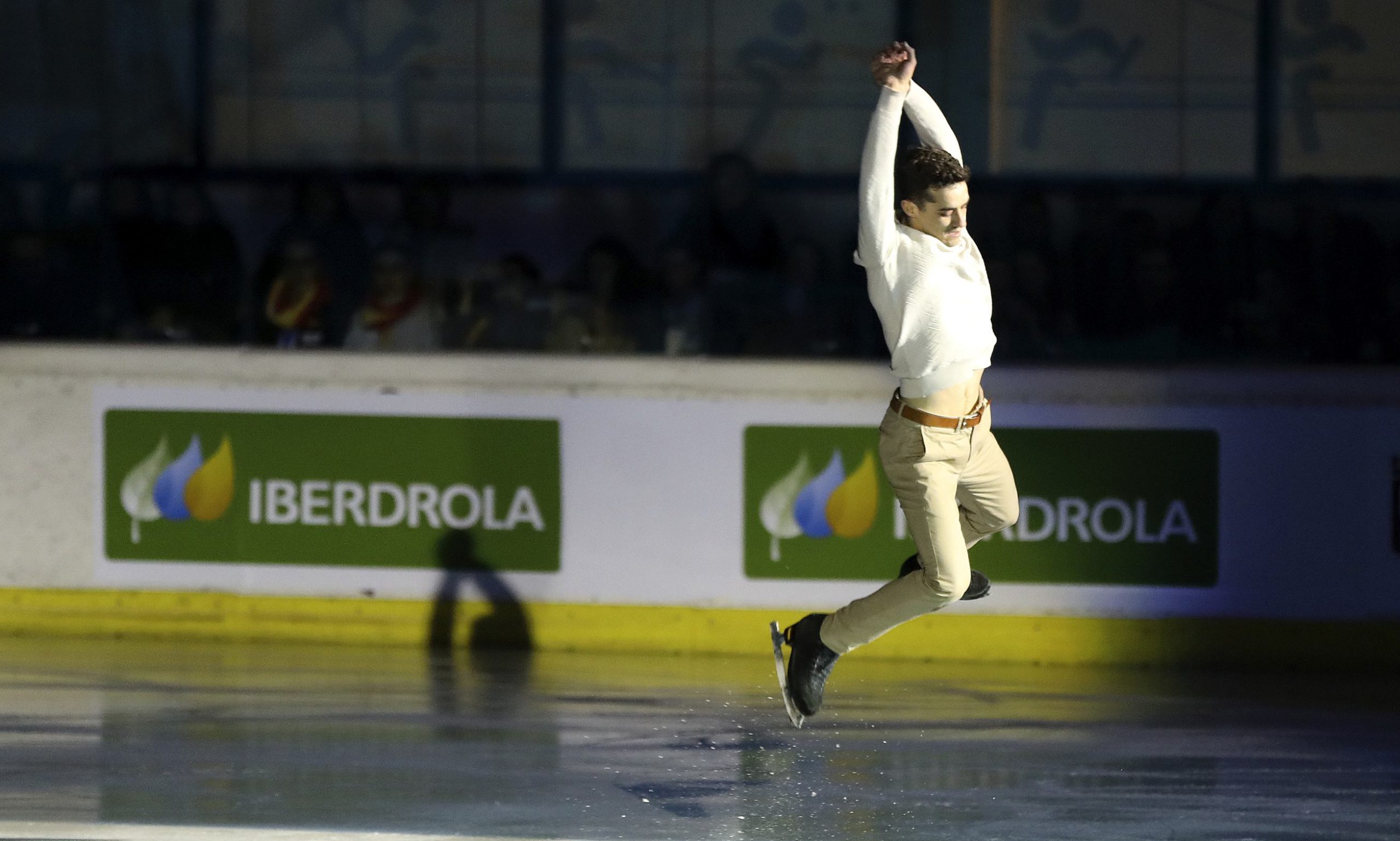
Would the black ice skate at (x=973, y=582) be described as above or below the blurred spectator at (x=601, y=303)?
below

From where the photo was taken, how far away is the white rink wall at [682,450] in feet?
29.9

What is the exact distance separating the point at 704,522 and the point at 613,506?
44cm

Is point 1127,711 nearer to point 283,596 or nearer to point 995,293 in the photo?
point 995,293

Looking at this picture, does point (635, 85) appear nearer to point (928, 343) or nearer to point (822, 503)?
point (822, 503)

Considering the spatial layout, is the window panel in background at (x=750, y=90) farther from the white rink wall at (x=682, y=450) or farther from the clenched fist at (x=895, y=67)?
the clenched fist at (x=895, y=67)

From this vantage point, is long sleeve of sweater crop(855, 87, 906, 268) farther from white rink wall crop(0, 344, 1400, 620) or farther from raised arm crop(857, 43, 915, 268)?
white rink wall crop(0, 344, 1400, 620)

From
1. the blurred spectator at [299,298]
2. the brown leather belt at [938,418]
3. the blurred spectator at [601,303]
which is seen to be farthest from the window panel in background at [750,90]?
the brown leather belt at [938,418]

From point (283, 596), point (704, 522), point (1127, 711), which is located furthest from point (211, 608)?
point (1127, 711)

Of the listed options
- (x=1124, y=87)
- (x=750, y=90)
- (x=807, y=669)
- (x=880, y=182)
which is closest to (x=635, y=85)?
(x=750, y=90)

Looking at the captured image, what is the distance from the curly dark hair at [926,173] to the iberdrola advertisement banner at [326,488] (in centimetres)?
374

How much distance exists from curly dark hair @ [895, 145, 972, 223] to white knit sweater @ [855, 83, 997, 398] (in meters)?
0.08

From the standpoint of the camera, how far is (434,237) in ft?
32.3

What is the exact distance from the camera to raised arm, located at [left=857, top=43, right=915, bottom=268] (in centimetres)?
563

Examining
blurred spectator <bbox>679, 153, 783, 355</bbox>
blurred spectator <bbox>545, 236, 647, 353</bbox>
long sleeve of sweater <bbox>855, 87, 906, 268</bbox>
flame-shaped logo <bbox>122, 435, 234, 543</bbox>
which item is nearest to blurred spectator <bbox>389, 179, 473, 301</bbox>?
blurred spectator <bbox>545, 236, 647, 353</bbox>
